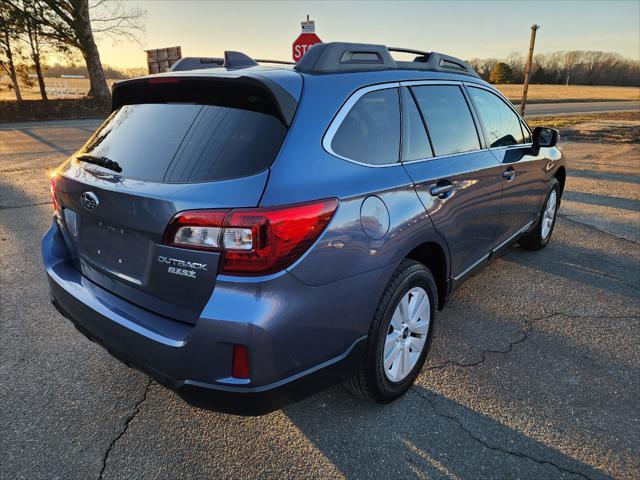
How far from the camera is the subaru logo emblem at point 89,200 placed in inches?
A: 85.3

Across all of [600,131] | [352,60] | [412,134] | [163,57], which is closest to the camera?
[352,60]

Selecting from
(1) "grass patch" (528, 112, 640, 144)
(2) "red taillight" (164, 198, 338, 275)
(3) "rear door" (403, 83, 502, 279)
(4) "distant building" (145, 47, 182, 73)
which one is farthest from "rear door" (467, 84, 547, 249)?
(4) "distant building" (145, 47, 182, 73)

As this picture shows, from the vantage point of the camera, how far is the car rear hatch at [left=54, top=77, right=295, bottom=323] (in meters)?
1.86

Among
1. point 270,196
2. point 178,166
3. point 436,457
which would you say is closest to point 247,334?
point 270,196

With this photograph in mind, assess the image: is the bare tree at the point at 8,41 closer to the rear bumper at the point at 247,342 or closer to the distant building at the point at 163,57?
the distant building at the point at 163,57

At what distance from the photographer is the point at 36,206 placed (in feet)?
21.4

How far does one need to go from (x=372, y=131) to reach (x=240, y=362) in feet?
4.36

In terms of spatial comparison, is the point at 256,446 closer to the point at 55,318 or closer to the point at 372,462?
the point at 372,462

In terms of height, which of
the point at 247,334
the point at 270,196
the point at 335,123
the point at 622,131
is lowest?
the point at 622,131

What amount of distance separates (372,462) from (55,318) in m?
2.64

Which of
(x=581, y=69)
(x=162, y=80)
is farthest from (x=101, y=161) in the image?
(x=581, y=69)

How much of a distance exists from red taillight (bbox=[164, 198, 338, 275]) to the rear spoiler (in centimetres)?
46

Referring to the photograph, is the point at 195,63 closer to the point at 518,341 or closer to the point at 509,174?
the point at 509,174

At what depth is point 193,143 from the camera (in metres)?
2.07
